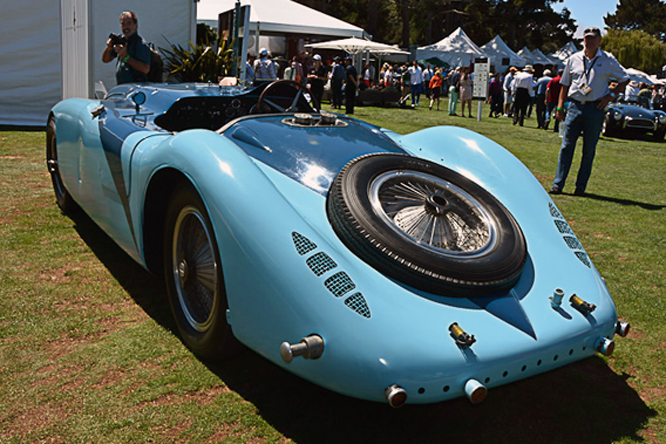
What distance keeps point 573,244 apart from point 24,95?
11344mm

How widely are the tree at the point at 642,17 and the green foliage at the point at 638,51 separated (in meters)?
28.3

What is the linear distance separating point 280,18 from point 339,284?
60.7 feet

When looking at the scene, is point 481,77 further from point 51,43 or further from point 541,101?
point 51,43

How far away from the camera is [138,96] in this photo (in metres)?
3.72

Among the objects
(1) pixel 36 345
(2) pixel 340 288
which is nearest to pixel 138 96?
(1) pixel 36 345

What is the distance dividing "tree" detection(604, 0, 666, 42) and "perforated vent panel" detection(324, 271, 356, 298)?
96.7 m

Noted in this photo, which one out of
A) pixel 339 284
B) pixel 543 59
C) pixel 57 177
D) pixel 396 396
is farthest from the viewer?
pixel 543 59

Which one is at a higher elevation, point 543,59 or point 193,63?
point 543,59

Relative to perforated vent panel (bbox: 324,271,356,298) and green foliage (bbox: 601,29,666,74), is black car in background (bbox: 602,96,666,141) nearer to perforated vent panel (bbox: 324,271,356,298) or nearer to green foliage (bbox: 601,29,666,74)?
perforated vent panel (bbox: 324,271,356,298)

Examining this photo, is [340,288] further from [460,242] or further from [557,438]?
[557,438]

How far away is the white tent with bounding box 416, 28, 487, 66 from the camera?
3641cm

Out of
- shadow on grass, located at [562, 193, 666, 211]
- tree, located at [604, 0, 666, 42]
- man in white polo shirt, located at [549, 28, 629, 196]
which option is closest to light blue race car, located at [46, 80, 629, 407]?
man in white polo shirt, located at [549, 28, 629, 196]

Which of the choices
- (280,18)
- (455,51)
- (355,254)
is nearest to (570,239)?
(355,254)

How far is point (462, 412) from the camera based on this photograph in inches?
97.3
